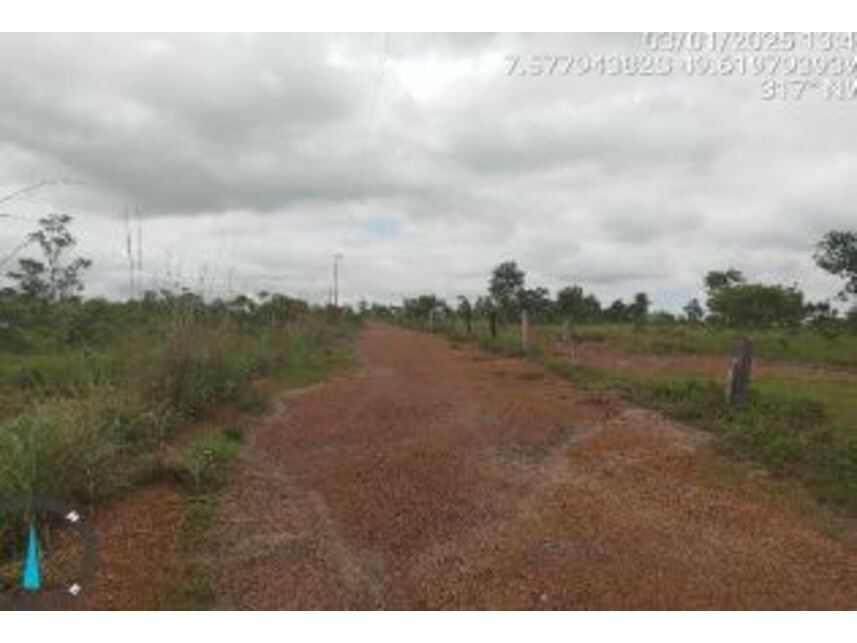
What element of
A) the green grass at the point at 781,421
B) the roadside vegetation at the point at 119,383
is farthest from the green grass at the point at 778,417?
the roadside vegetation at the point at 119,383

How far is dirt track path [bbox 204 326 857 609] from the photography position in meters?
4.15

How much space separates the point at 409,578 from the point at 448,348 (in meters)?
17.4

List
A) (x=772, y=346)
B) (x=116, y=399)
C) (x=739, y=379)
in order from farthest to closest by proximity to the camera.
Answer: (x=772, y=346) → (x=739, y=379) → (x=116, y=399)

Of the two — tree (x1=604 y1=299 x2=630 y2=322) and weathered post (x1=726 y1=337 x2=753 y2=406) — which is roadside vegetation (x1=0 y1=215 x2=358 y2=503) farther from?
tree (x1=604 y1=299 x2=630 y2=322)

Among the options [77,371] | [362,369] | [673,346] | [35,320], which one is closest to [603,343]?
[673,346]

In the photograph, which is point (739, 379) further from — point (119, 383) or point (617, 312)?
point (617, 312)

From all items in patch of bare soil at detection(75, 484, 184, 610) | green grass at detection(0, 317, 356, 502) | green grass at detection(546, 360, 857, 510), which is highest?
green grass at detection(0, 317, 356, 502)

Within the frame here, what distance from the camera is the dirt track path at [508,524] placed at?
4148 millimetres

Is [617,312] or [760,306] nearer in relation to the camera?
[760,306]

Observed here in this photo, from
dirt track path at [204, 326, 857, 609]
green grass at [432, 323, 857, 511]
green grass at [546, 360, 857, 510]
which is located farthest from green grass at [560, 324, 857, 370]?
dirt track path at [204, 326, 857, 609]

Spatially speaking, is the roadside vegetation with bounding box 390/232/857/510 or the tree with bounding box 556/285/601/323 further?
the tree with bounding box 556/285/601/323

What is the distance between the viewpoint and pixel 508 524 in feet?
17.1

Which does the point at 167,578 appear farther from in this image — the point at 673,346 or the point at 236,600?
the point at 673,346

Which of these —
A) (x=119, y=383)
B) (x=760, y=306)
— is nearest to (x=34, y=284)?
(x=119, y=383)
